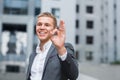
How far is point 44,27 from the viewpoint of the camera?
1688 mm

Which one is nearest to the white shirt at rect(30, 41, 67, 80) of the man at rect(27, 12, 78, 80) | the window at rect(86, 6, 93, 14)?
the man at rect(27, 12, 78, 80)

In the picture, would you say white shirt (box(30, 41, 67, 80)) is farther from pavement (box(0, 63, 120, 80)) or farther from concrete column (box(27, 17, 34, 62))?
concrete column (box(27, 17, 34, 62))

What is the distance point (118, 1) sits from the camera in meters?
30.5

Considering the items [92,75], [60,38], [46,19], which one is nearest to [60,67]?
[60,38]

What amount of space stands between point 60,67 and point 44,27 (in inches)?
9.8

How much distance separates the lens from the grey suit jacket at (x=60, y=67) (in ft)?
5.12

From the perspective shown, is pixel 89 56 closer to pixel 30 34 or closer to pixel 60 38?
pixel 30 34

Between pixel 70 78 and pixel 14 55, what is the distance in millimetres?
17888

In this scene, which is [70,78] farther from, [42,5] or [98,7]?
[98,7]

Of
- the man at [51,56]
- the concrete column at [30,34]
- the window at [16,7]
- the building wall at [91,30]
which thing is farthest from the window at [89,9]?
the man at [51,56]

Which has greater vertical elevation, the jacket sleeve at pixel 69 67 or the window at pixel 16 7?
the window at pixel 16 7

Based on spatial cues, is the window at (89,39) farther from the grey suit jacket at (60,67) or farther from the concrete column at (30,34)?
the grey suit jacket at (60,67)

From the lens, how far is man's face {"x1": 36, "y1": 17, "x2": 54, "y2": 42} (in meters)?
1.68

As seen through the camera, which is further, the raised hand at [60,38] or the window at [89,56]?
the window at [89,56]
